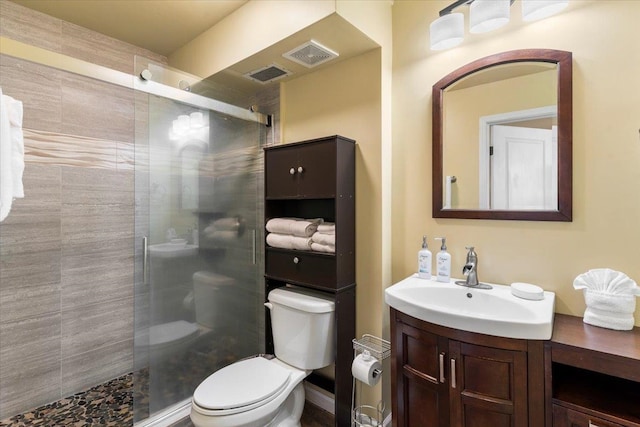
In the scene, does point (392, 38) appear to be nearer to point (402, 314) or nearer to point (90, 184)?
point (402, 314)

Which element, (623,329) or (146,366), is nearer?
(623,329)

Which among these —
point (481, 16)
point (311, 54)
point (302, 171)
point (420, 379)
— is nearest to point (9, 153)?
point (302, 171)

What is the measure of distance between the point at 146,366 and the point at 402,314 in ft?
4.65

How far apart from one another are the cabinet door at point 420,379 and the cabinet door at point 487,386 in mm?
46

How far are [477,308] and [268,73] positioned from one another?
6.15ft

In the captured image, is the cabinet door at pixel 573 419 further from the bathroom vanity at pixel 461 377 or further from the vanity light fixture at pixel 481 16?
the vanity light fixture at pixel 481 16

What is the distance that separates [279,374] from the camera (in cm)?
165

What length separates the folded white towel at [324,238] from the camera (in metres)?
1.74

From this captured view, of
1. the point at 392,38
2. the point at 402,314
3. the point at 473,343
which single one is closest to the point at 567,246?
the point at 473,343

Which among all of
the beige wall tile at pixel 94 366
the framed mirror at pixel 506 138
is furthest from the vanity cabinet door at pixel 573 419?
the beige wall tile at pixel 94 366

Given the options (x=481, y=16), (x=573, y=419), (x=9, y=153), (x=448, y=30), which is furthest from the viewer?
(x=448, y=30)

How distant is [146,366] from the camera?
1704 mm

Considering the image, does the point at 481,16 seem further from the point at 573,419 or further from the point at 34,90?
the point at 34,90

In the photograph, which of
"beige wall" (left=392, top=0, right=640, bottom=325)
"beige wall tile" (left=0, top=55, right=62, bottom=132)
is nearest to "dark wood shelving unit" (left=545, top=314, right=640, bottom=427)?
"beige wall" (left=392, top=0, right=640, bottom=325)
